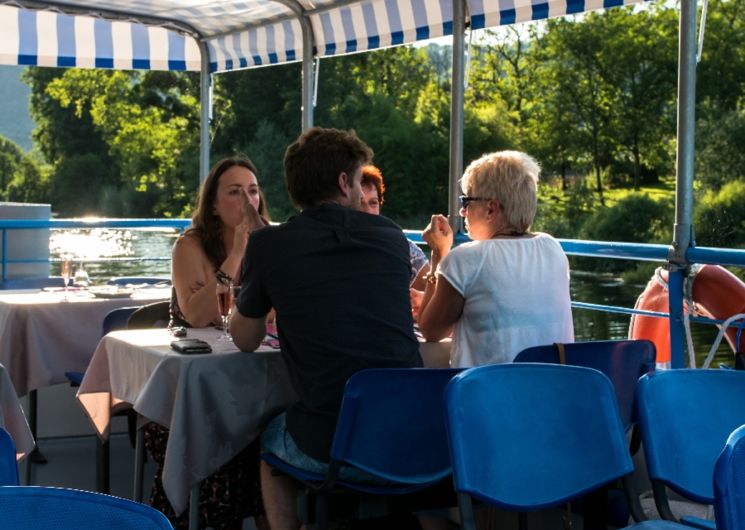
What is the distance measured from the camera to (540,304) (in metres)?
3.15

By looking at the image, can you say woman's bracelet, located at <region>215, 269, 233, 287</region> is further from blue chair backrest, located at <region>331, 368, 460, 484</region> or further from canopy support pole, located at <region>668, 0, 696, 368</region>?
canopy support pole, located at <region>668, 0, 696, 368</region>

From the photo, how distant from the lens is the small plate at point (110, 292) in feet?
15.6

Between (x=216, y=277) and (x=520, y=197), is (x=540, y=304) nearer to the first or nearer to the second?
(x=520, y=197)

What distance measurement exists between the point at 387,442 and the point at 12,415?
1.04 metres

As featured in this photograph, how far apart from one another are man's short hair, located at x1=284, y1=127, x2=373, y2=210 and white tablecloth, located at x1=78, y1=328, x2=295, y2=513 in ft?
1.55

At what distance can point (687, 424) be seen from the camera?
2443 millimetres

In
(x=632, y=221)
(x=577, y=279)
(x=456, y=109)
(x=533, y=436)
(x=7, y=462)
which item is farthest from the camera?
(x=632, y=221)

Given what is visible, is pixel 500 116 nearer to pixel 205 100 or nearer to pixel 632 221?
pixel 632 221

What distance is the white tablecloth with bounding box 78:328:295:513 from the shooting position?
300 centimetres

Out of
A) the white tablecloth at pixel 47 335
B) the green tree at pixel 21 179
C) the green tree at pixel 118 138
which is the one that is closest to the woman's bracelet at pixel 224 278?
the white tablecloth at pixel 47 335

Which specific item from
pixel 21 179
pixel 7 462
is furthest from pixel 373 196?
pixel 21 179

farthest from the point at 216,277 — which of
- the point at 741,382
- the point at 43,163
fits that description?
the point at 43,163

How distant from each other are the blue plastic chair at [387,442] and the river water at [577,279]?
17.9 m

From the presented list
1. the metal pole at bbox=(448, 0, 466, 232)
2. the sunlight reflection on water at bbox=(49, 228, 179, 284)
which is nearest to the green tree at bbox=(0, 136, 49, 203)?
the sunlight reflection on water at bbox=(49, 228, 179, 284)
